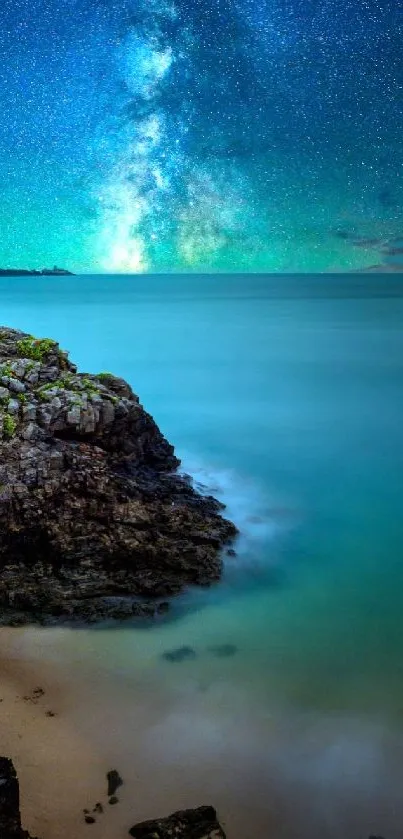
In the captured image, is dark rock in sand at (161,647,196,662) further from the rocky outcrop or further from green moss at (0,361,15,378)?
green moss at (0,361,15,378)

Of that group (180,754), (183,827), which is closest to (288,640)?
(180,754)

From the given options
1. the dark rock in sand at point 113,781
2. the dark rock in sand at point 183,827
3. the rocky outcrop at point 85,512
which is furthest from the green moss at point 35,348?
the dark rock in sand at point 183,827

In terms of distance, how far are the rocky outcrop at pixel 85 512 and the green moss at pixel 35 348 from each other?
635 millimetres

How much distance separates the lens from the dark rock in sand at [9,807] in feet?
16.6

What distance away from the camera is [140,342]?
131 feet

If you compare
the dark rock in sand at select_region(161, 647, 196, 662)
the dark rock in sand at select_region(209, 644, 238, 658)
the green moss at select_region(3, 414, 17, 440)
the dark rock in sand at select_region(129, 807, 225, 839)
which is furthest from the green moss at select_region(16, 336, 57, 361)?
the dark rock in sand at select_region(129, 807, 225, 839)

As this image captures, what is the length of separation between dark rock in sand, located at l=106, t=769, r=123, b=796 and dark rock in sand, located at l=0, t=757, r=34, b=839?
92 centimetres

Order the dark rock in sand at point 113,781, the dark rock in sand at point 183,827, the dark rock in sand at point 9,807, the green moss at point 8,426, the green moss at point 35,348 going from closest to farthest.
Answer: the dark rock in sand at point 9,807 < the dark rock in sand at point 183,827 < the dark rock in sand at point 113,781 < the green moss at point 8,426 < the green moss at point 35,348

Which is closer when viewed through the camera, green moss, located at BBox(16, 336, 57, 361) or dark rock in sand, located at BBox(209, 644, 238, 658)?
dark rock in sand, located at BBox(209, 644, 238, 658)

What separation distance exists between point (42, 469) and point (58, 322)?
4341 centimetres

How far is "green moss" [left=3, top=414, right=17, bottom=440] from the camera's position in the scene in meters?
10.2

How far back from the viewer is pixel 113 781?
6.36 metres

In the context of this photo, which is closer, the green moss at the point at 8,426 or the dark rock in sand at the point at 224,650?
the dark rock in sand at the point at 224,650

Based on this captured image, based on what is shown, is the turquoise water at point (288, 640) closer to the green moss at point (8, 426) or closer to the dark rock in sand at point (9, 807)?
the dark rock in sand at point (9, 807)
